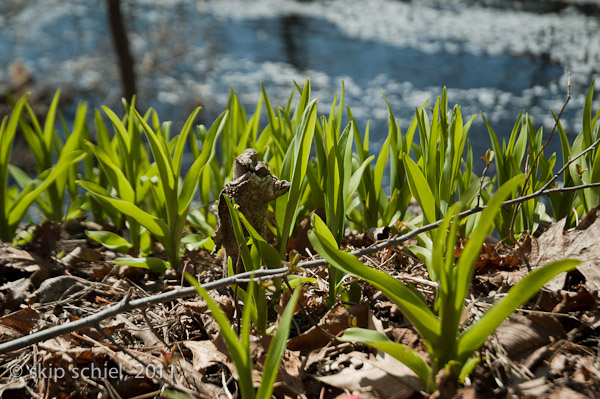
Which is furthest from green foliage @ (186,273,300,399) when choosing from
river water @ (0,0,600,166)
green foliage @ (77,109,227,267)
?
river water @ (0,0,600,166)

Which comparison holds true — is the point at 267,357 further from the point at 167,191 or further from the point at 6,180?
the point at 6,180

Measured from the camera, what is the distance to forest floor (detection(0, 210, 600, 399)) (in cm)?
88

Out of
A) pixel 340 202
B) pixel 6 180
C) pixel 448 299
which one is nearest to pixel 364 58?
pixel 6 180

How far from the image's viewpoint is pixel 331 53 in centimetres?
648

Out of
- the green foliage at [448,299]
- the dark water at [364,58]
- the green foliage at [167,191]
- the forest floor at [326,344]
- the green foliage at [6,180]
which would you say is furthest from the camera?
the dark water at [364,58]

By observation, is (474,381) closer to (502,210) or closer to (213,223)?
(502,210)

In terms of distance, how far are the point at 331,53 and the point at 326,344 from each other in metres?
5.80

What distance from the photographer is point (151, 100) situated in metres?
6.73

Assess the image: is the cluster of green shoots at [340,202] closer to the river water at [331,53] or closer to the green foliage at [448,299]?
the green foliage at [448,299]

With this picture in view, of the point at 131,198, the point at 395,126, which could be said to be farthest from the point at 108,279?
the point at 395,126

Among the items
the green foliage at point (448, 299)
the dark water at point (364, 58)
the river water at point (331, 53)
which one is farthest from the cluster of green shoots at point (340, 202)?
the dark water at point (364, 58)

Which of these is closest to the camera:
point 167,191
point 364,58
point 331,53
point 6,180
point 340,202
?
point 340,202

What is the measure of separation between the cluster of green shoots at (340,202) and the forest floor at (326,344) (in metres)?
0.06

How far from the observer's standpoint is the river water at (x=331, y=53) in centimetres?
473
